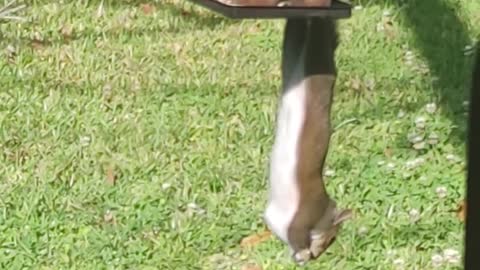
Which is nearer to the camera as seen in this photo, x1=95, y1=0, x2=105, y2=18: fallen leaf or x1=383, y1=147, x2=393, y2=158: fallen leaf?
x1=383, y1=147, x2=393, y2=158: fallen leaf

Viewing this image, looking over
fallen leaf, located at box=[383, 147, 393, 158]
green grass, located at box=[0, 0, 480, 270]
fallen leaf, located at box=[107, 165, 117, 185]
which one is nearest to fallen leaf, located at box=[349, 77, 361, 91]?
green grass, located at box=[0, 0, 480, 270]

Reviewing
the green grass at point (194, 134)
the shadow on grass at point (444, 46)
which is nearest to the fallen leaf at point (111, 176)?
the green grass at point (194, 134)

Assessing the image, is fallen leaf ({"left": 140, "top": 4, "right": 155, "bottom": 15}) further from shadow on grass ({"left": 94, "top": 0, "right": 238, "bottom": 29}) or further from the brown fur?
the brown fur

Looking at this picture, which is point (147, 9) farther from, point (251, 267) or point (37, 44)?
point (251, 267)

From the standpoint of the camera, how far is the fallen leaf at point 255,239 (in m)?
4.19

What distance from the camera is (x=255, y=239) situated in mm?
4203

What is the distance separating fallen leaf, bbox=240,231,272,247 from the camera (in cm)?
419

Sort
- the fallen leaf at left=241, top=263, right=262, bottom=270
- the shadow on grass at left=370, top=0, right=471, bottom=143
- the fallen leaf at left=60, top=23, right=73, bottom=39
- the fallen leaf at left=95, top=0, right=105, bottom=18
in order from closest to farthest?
the fallen leaf at left=241, top=263, right=262, bottom=270, the shadow on grass at left=370, top=0, right=471, bottom=143, the fallen leaf at left=60, top=23, right=73, bottom=39, the fallen leaf at left=95, top=0, right=105, bottom=18

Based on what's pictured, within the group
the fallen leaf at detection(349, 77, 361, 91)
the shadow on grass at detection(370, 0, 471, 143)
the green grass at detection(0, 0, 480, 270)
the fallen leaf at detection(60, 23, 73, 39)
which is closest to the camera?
the green grass at detection(0, 0, 480, 270)

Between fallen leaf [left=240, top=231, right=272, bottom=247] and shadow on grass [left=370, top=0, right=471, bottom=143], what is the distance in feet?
3.04

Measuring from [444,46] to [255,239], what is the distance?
5.29ft

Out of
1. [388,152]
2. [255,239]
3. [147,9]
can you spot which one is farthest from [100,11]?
[255,239]

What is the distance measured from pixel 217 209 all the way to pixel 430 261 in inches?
27.5

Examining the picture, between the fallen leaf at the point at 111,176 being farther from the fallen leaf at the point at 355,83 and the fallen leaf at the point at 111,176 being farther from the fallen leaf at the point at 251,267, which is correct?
the fallen leaf at the point at 355,83
